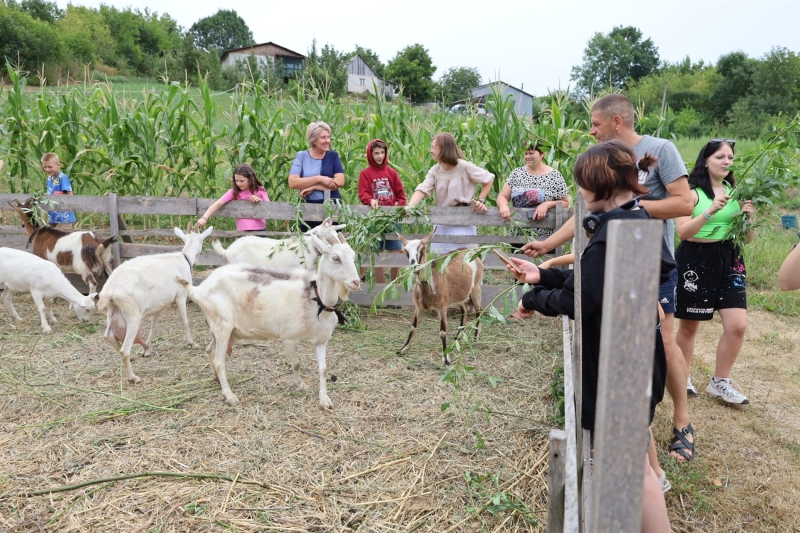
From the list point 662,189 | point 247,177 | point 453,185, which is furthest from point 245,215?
point 662,189

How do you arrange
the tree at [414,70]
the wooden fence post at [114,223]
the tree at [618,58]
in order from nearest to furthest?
1. the wooden fence post at [114,223]
2. the tree at [414,70]
3. the tree at [618,58]

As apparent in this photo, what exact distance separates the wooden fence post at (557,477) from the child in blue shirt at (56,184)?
7.20 metres

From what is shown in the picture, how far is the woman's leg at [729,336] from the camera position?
13.4 feet

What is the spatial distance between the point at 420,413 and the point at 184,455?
1683mm

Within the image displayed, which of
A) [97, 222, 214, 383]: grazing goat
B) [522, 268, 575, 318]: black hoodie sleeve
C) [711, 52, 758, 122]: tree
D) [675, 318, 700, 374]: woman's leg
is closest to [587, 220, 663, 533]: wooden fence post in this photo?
[522, 268, 575, 318]: black hoodie sleeve

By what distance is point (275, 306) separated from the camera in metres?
4.36

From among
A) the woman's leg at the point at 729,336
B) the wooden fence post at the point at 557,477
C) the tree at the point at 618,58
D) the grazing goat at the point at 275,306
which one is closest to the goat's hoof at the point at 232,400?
the grazing goat at the point at 275,306

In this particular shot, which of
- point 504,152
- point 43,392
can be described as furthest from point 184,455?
point 504,152

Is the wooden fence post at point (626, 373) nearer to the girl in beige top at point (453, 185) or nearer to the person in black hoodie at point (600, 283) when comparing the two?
the person in black hoodie at point (600, 283)

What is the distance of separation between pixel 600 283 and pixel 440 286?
3265mm

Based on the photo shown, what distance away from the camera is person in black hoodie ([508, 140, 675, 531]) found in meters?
2.16

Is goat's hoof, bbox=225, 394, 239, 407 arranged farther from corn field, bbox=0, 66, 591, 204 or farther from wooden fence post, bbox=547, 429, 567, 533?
corn field, bbox=0, 66, 591, 204

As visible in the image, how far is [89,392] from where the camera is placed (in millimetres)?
4449

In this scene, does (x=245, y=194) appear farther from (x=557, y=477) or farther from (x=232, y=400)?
(x=557, y=477)
